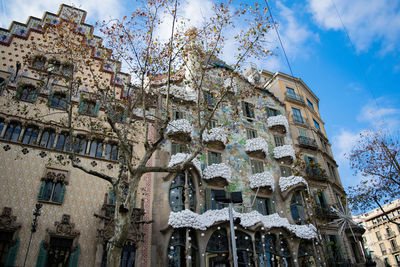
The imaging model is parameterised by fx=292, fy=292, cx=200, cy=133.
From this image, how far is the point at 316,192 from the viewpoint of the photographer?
927 inches

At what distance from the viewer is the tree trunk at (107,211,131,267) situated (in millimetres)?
9914

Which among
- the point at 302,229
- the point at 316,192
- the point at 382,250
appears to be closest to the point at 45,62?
the point at 302,229

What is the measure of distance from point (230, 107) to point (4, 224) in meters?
17.6

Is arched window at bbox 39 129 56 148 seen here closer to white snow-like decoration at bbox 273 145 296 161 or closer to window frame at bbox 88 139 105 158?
window frame at bbox 88 139 105 158

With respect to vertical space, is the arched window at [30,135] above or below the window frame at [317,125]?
below

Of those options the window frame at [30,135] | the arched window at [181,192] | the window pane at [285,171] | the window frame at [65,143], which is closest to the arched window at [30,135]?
the window frame at [30,135]

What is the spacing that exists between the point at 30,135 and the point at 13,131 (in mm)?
858

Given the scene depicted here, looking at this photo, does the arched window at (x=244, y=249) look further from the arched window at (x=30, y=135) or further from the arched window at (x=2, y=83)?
the arched window at (x=2, y=83)

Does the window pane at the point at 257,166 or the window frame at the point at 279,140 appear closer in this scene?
the window pane at the point at 257,166

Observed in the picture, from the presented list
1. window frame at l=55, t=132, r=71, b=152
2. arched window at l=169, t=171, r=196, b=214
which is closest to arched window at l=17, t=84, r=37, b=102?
window frame at l=55, t=132, r=71, b=152

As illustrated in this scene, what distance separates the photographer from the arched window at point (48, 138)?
16500 mm

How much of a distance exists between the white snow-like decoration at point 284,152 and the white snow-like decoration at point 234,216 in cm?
552

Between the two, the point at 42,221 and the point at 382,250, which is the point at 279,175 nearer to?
the point at 42,221

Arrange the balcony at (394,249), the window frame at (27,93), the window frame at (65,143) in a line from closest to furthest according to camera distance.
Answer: the window frame at (65,143) < the window frame at (27,93) < the balcony at (394,249)
